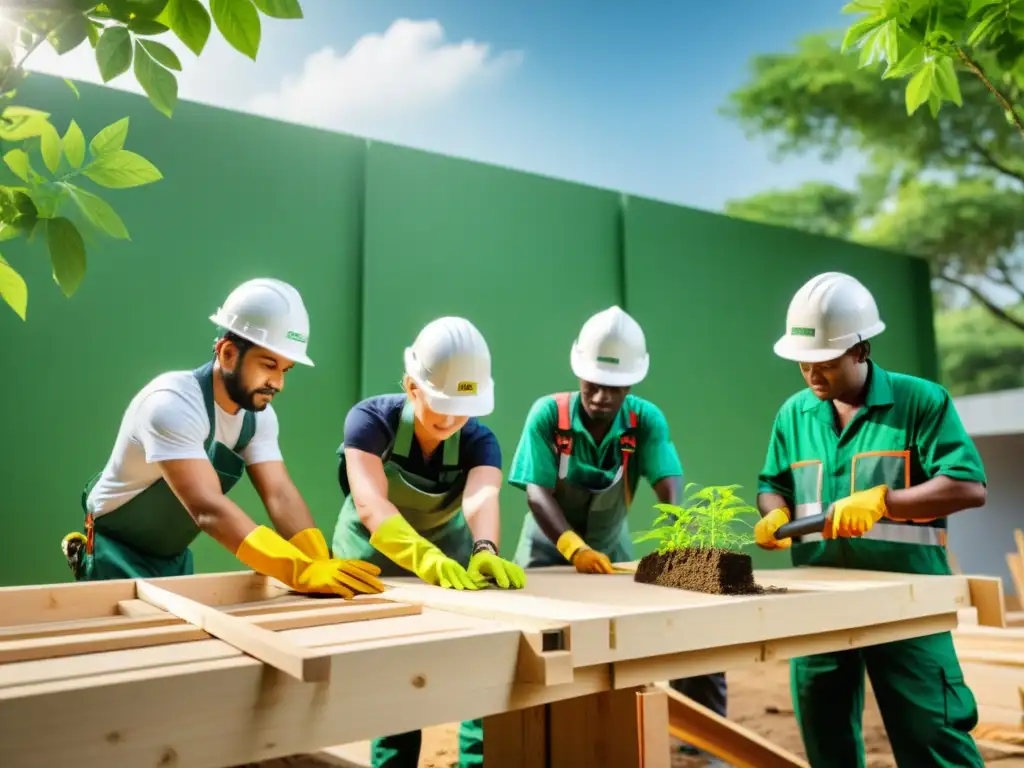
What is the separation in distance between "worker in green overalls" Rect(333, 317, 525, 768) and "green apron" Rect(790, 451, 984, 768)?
1.05m

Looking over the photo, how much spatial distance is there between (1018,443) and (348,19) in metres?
20.9

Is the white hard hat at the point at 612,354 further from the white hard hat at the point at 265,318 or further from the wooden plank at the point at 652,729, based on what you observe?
the wooden plank at the point at 652,729

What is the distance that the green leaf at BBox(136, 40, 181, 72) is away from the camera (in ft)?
4.40

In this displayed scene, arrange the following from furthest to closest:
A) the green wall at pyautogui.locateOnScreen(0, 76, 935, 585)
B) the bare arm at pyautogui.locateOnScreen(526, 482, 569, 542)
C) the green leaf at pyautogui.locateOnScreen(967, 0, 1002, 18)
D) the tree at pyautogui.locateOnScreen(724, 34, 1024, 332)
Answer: the tree at pyautogui.locateOnScreen(724, 34, 1024, 332)
the green wall at pyautogui.locateOnScreen(0, 76, 935, 585)
the bare arm at pyautogui.locateOnScreen(526, 482, 569, 542)
the green leaf at pyautogui.locateOnScreen(967, 0, 1002, 18)

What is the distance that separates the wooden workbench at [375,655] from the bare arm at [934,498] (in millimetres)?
225

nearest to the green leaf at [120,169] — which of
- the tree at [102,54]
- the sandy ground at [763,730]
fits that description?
the tree at [102,54]

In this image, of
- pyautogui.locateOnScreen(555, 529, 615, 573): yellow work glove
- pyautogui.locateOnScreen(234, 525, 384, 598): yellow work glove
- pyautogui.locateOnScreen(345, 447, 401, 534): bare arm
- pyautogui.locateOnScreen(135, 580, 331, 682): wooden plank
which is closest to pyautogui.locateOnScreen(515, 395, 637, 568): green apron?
pyautogui.locateOnScreen(555, 529, 615, 573): yellow work glove

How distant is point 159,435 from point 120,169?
3.12 ft

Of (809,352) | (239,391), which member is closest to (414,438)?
(239,391)

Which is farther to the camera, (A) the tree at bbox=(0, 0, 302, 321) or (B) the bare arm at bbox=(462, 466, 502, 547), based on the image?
(B) the bare arm at bbox=(462, 466, 502, 547)

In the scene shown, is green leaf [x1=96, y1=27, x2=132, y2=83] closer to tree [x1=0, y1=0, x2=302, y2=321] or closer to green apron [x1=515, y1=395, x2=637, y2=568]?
tree [x1=0, y1=0, x2=302, y2=321]

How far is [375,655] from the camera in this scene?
1.33 metres

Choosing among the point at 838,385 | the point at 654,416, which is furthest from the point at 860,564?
the point at 654,416

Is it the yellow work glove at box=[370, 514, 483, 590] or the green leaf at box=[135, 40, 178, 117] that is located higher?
the green leaf at box=[135, 40, 178, 117]
